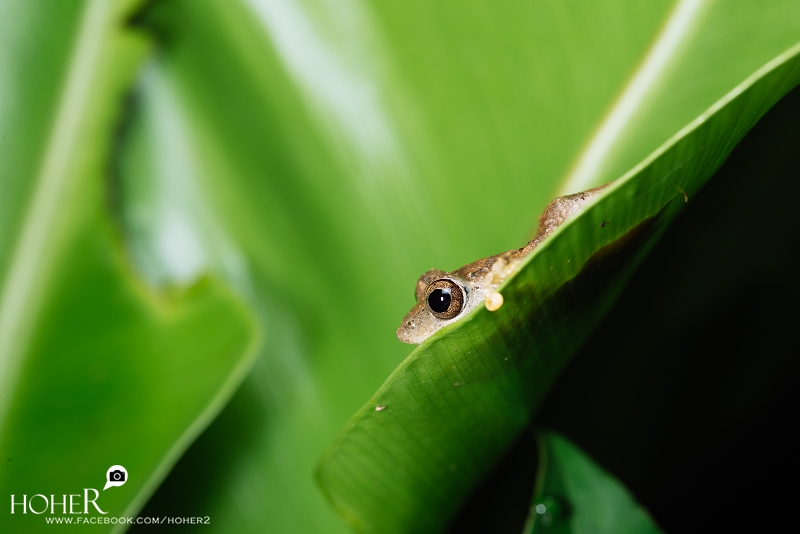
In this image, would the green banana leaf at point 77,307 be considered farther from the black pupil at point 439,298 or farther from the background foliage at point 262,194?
the black pupil at point 439,298

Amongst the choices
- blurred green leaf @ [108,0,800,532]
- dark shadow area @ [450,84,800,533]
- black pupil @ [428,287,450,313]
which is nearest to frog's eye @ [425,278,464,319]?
black pupil @ [428,287,450,313]

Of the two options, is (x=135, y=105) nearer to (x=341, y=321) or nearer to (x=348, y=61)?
(x=348, y=61)

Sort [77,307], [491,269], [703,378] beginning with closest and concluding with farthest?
[491,269]
[77,307]
[703,378]

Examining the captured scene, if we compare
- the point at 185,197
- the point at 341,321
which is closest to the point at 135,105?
the point at 185,197

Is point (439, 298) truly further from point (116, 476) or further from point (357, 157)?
point (116, 476)

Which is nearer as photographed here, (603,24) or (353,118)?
(603,24)

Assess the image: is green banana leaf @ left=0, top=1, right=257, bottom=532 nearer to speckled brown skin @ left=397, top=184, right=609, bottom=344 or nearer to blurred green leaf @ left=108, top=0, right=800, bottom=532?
blurred green leaf @ left=108, top=0, right=800, bottom=532

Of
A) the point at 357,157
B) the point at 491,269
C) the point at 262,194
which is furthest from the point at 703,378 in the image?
the point at 262,194
